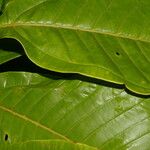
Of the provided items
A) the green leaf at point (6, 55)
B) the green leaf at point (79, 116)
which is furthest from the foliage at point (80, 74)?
the green leaf at point (6, 55)

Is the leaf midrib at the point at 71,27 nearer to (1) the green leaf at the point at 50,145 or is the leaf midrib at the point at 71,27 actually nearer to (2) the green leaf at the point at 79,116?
(2) the green leaf at the point at 79,116

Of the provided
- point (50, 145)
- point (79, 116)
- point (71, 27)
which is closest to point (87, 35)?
point (71, 27)

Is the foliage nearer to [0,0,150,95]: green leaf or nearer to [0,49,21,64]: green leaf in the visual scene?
[0,0,150,95]: green leaf

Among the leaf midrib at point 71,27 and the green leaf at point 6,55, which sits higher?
the leaf midrib at point 71,27

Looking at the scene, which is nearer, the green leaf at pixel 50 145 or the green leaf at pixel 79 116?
the green leaf at pixel 50 145

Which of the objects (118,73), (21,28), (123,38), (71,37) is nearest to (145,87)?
(118,73)

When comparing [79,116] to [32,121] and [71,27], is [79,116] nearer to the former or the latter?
[32,121]

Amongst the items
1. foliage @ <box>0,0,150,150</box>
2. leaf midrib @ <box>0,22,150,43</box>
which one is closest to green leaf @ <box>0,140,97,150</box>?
foliage @ <box>0,0,150,150</box>

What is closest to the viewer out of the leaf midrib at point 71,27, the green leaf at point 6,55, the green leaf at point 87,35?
the green leaf at point 87,35
